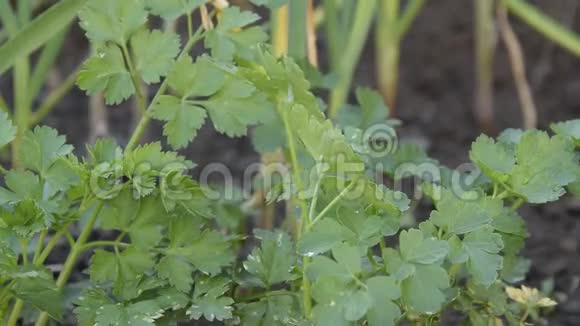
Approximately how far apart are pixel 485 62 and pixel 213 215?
1032mm

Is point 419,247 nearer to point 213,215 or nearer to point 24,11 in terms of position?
point 213,215

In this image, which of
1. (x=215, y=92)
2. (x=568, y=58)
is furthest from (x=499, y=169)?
(x=568, y=58)

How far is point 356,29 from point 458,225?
1.96 ft

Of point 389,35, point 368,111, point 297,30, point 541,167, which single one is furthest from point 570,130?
point 389,35

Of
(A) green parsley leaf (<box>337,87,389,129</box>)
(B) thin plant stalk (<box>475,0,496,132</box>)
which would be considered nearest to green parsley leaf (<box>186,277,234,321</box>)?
(A) green parsley leaf (<box>337,87,389,129</box>)

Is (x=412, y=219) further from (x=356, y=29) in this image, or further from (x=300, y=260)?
(x=300, y=260)

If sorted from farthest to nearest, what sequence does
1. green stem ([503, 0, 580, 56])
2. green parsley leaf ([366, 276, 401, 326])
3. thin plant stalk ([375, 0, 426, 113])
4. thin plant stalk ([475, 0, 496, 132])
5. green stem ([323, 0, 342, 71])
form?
1. thin plant stalk ([475, 0, 496, 132])
2. thin plant stalk ([375, 0, 426, 113])
3. green stem ([503, 0, 580, 56])
4. green stem ([323, 0, 342, 71])
5. green parsley leaf ([366, 276, 401, 326])

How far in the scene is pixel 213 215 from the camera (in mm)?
1014

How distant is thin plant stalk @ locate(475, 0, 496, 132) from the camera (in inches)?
73.4

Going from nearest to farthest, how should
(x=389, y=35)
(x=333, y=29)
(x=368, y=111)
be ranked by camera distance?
(x=368, y=111) < (x=333, y=29) < (x=389, y=35)

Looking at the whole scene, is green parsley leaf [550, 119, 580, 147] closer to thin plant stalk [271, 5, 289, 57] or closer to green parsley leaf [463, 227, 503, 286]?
green parsley leaf [463, 227, 503, 286]

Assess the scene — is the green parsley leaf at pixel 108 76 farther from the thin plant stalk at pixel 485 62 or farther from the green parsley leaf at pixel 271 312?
the thin plant stalk at pixel 485 62

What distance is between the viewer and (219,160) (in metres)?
1.88

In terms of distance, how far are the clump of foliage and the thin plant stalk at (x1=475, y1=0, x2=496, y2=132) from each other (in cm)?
82
